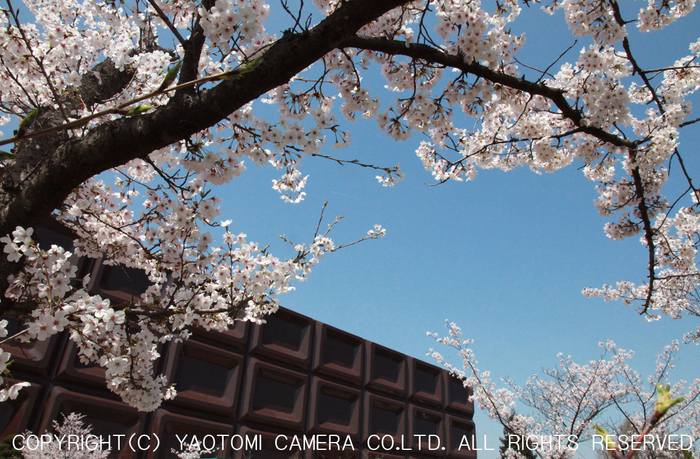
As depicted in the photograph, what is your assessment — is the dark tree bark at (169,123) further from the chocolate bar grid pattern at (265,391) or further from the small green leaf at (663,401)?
the small green leaf at (663,401)

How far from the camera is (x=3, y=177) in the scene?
2104 mm

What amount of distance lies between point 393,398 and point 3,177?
10.9m

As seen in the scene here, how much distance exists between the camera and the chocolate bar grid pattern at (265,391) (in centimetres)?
558

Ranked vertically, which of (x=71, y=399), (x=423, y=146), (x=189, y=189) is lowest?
(x=71, y=399)

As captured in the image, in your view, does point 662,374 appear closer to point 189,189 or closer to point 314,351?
point 314,351

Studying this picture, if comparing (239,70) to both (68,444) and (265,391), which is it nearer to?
(68,444)

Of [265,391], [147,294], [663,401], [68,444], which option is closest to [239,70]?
[663,401]

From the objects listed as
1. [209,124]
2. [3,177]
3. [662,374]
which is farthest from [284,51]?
[662,374]

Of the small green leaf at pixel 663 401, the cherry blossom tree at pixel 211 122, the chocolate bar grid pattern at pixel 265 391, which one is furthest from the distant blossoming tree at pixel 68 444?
the small green leaf at pixel 663 401

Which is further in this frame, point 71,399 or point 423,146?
point 71,399

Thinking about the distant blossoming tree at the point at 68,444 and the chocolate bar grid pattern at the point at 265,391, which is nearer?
the distant blossoming tree at the point at 68,444

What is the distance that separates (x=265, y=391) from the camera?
27.1 feet

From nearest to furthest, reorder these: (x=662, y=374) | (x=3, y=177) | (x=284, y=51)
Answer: (x=284, y=51) < (x=3, y=177) < (x=662, y=374)

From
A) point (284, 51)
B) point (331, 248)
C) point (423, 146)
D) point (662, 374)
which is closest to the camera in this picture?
point (284, 51)
